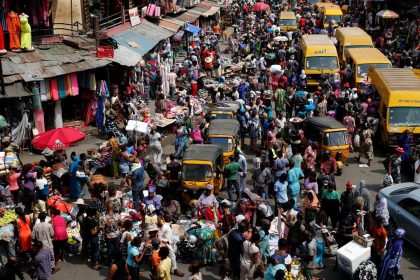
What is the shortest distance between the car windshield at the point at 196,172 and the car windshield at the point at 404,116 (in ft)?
24.9

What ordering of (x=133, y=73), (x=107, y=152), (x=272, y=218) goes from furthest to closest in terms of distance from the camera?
(x=133, y=73) → (x=107, y=152) → (x=272, y=218)

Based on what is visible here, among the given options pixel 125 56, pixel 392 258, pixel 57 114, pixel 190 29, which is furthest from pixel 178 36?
pixel 392 258

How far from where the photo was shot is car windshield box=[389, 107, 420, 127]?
20203 mm

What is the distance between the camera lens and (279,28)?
143 ft

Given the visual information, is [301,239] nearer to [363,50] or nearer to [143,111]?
[143,111]

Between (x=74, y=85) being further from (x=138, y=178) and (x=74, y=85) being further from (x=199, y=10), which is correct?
(x=199, y=10)

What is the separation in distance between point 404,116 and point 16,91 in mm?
13050

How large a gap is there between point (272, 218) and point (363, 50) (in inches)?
651

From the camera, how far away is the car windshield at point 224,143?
18.2 meters

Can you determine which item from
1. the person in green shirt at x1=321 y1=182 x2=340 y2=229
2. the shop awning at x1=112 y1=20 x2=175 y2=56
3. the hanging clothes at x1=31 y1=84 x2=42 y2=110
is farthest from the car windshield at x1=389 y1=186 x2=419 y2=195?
the shop awning at x1=112 y1=20 x2=175 y2=56

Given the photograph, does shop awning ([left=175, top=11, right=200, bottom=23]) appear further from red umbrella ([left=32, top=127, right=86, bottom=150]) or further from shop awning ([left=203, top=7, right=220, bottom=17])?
red umbrella ([left=32, top=127, right=86, bottom=150])

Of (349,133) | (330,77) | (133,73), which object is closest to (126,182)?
(349,133)

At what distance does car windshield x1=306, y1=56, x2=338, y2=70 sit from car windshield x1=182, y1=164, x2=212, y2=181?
14.3 m

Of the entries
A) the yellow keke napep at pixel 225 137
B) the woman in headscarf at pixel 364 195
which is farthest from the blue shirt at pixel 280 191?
the yellow keke napep at pixel 225 137
